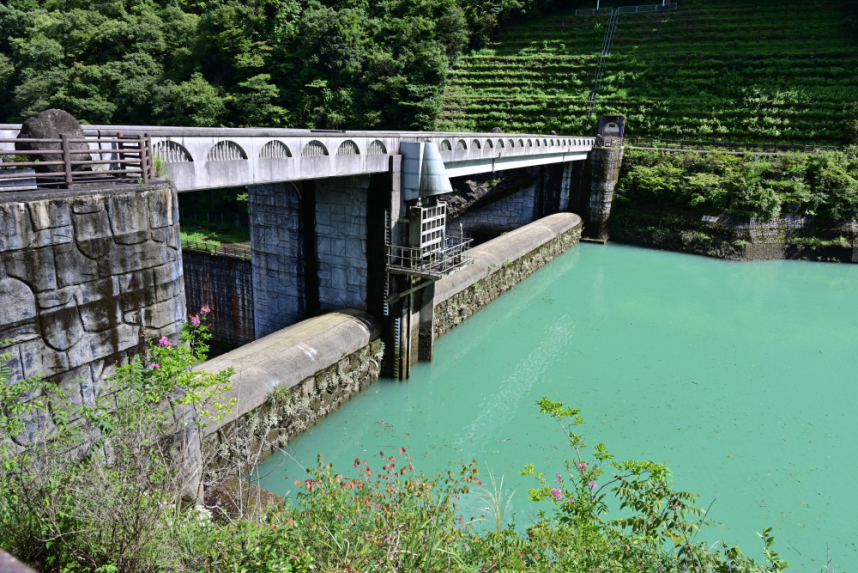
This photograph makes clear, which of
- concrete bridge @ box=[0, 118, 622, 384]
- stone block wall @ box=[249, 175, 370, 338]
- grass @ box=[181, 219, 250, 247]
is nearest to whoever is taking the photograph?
concrete bridge @ box=[0, 118, 622, 384]

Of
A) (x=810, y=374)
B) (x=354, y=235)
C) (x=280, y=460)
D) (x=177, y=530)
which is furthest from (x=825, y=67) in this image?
(x=177, y=530)

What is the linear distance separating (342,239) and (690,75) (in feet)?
100

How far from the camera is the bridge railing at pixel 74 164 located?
523 cm

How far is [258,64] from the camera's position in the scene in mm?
33250

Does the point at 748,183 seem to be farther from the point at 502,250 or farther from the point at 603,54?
the point at 603,54

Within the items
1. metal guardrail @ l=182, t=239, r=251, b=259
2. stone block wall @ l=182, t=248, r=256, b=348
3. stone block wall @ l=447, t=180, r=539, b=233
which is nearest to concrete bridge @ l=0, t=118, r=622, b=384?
stone block wall @ l=182, t=248, r=256, b=348

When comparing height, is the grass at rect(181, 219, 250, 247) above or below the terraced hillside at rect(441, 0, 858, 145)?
below

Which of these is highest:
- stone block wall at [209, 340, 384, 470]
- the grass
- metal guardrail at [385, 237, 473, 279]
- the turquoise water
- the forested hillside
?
the forested hillside

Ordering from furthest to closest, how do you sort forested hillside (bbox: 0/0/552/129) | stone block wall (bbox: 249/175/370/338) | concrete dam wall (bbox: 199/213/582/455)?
forested hillside (bbox: 0/0/552/129), stone block wall (bbox: 249/175/370/338), concrete dam wall (bbox: 199/213/582/455)

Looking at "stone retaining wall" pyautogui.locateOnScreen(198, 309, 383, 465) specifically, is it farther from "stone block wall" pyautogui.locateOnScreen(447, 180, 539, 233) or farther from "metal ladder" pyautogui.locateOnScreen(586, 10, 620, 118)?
"metal ladder" pyautogui.locateOnScreen(586, 10, 620, 118)

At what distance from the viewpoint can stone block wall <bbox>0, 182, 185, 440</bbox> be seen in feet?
15.9

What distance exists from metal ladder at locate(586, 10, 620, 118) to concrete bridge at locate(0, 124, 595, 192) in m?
22.5

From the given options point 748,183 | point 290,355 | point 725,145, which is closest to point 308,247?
point 290,355

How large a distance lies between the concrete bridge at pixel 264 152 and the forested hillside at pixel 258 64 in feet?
61.4
